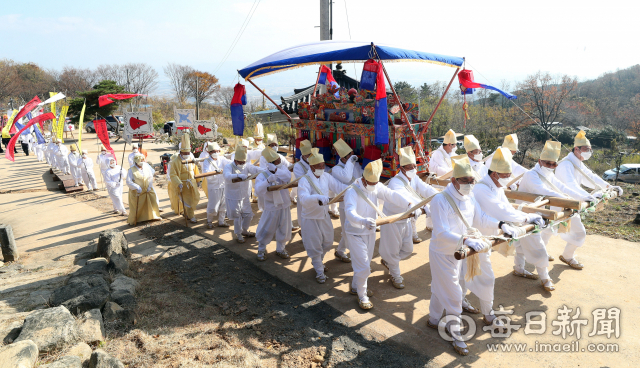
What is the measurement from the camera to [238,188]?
7.36 m

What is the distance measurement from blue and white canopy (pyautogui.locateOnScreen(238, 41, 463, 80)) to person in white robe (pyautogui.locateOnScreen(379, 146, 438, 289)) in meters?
1.79

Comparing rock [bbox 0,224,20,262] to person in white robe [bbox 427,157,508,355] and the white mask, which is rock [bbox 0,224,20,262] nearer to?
person in white robe [bbox 427,157,508,355]

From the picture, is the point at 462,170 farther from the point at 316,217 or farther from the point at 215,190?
the point at 215,190

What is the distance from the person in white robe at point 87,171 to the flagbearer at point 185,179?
535cm

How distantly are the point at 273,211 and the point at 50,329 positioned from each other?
3392 mm

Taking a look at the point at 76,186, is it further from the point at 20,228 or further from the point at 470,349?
the point at 470,349

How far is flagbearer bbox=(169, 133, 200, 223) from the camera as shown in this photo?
8.51 m

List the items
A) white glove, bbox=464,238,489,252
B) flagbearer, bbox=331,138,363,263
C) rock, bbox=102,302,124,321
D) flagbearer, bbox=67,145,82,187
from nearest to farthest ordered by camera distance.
A: white glove, bbox=464,238,489,252, rock, bbox=102,302,124,321, flagbearer, bbox=331,138,363,263, flagbearer, bbox=67,145,82,187

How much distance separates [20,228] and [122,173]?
270 centimetres

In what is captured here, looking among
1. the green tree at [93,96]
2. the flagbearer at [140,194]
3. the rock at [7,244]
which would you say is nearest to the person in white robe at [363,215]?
the flagbearer at [140,194]

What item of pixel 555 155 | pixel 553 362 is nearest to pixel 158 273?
pixel 553 362

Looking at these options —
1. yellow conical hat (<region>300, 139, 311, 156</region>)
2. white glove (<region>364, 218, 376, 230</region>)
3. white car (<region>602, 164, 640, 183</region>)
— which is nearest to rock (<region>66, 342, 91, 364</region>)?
white glove (<region>364, 218, 376, 230</region>)

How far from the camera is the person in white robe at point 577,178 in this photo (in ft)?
18.3

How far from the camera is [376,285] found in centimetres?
558
